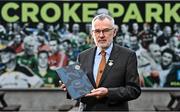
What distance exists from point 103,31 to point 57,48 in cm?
841

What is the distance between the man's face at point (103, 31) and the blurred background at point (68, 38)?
8249 millimetres

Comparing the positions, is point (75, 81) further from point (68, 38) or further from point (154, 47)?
point (154, 47)

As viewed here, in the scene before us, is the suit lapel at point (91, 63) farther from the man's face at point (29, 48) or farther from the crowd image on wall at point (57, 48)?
the man's face at point (29, 48)

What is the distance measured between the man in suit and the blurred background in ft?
26.8

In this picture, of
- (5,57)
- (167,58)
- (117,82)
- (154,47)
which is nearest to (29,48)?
(5,57)

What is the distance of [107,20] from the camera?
4.07m

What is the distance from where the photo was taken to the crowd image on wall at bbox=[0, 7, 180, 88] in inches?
488

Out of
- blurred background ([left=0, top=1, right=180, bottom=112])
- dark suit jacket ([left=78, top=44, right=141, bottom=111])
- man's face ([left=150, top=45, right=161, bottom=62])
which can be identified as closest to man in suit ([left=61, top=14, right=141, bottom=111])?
dark suit jacket ([left=78, top=44, right=141, bottom=111])

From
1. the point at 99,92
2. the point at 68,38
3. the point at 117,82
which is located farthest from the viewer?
the point at 68,38

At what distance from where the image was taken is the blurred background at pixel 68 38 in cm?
1238

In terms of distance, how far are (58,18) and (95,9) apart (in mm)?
802

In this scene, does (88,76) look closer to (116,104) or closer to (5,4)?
(116,104)

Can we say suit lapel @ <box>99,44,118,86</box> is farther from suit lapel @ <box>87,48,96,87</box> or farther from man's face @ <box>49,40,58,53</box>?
man's face @ <box>49,40,58,53</box>

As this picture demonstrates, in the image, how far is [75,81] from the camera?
4.15 m
